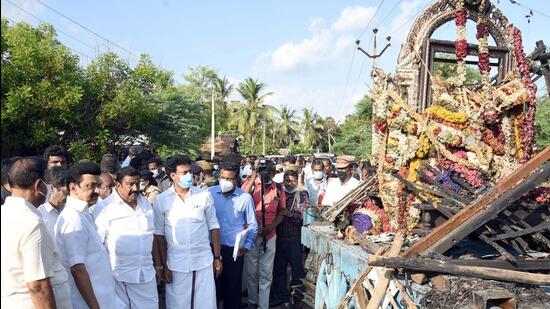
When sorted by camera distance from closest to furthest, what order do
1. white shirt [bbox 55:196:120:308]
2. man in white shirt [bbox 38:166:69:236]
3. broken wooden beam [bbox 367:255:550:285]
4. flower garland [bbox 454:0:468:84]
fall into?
broken wooden beam [bbox 367:255:550:285]
white shirt [bbox 55:196:120:308]
man in white shirt [bbox 38:166:69:236]
flower garland [bbox 454:0:468:84]

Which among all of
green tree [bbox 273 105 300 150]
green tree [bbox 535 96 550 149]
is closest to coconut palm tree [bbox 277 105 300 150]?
green tree [bbox 273 105 300 150]

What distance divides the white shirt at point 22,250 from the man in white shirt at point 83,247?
0.78m

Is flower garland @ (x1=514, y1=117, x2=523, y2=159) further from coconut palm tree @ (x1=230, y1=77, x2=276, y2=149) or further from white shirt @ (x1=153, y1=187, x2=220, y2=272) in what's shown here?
coconut palm tree @ (x1=230, y1=77, x2=276, y2=149)

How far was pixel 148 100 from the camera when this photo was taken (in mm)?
14836

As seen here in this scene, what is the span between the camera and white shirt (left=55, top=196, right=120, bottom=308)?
3.63 m

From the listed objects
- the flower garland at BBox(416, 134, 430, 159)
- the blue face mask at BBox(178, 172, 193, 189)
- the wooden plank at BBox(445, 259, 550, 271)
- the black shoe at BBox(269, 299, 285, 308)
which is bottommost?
the black shoe at BBox(269, 299, 285, 308)

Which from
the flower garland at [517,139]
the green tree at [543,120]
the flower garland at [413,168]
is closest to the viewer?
the flower garland at [413,168]

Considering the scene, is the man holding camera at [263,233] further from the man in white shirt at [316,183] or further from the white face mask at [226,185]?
the man in white shirt at [316,183]

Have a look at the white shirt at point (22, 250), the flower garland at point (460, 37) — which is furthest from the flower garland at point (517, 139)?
the white shirt at point (22, 250)

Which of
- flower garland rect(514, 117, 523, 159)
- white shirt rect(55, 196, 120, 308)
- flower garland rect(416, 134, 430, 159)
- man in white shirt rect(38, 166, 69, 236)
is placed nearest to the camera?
white shirt rect(55, 196, 120, 308)

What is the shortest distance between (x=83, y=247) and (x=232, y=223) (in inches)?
99.0

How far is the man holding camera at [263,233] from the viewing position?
21.9 ft

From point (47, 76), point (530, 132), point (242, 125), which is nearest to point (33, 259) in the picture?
point (530, 132)

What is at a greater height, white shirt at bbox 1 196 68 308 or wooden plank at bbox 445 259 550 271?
white shirt at bbox 1 196 68 308
